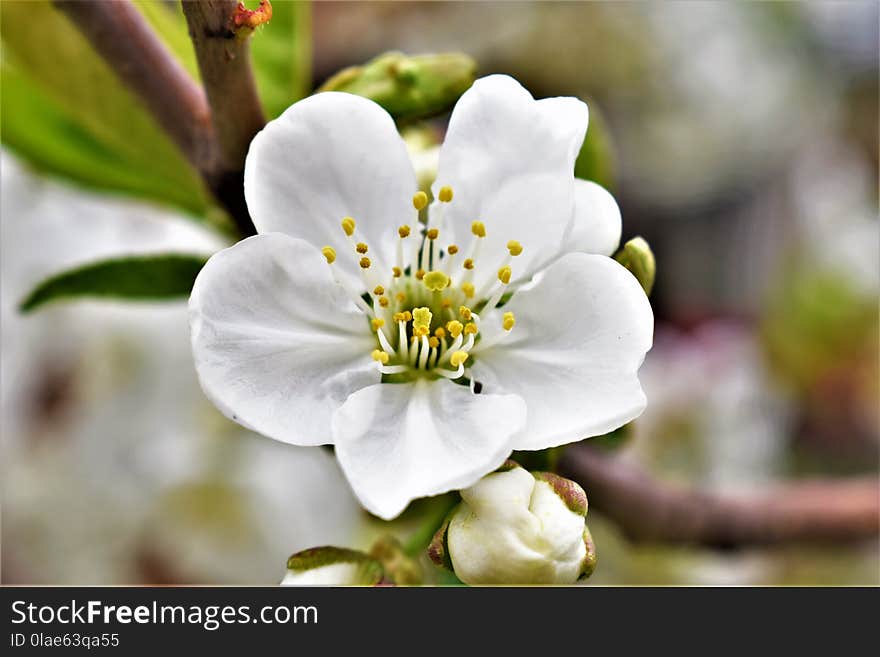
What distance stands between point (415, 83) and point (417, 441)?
134mm

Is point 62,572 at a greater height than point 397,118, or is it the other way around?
point 397,118

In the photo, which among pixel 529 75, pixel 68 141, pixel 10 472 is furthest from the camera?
pixel 529 75

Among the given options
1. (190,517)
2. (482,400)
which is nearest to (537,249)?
(482,400)

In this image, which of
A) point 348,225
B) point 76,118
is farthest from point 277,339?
point 76,118

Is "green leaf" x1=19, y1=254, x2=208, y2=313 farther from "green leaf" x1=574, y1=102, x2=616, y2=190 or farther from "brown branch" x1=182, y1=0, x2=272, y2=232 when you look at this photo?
"green leaf" x1=574, y1=102, x2=616, y2=190

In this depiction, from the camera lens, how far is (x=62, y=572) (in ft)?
2.39

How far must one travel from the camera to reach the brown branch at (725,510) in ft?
1.66

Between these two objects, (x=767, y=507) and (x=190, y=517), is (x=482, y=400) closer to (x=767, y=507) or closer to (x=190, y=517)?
(x=767, y=507)

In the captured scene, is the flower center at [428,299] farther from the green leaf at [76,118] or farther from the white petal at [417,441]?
the green leaf at [76,118]

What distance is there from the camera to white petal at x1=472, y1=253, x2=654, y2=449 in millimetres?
265

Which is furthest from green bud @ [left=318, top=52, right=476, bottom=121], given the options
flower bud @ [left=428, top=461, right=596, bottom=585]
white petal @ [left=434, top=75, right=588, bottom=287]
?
flower bud @ [left=428, top=461, right=596, bottom=585]

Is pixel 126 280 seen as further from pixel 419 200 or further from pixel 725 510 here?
pixel 725 510
